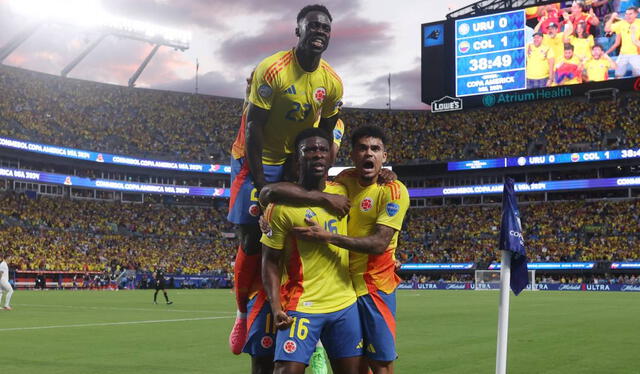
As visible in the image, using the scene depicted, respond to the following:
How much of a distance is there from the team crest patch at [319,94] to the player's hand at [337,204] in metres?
1.51

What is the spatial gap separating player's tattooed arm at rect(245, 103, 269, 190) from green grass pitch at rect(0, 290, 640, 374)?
474cm

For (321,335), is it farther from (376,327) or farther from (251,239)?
(251,239)

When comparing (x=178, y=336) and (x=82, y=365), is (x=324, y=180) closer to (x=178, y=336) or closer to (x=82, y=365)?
(x=82, y=365)

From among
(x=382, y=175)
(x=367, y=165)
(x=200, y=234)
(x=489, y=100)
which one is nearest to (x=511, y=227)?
(x=382, y=175)

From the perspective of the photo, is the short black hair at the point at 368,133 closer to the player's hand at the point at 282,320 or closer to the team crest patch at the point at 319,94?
the team crest patch at the point at 319,94

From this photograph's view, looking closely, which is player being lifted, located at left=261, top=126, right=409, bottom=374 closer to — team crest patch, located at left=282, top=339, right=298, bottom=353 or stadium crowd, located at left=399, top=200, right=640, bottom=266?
team crest patch, located at left=282, top=339, right=298, bottom=353

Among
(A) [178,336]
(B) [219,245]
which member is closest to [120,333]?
(A) [178,336]

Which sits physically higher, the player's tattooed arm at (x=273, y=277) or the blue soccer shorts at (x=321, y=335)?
the player's tattooed arm at (x=273, y=277)

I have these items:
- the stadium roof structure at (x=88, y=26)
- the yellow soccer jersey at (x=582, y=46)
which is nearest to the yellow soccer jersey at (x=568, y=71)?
the yellow soccer jersey at (x=582, y=46)

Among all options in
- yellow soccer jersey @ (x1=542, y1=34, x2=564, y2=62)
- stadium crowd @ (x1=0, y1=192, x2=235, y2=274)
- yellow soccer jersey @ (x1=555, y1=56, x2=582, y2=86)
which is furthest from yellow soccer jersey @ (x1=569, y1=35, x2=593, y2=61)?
stadium crowd @ (x1=0, y1=192, x2=235, y2=274)

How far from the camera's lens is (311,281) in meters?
5.52

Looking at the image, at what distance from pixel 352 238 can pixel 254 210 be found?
1.70m

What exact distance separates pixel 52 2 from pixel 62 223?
2151cm

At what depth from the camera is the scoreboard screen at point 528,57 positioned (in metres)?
49.5
